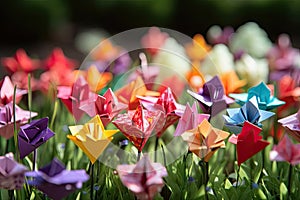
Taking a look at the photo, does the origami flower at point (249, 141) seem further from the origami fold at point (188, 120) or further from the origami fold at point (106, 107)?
the origami fold at point (106, 107)

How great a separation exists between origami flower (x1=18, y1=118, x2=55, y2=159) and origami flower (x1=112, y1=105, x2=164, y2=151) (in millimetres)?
128

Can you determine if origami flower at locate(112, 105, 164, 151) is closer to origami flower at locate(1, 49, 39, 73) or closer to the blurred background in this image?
origami flower at locate(1, 49, 39, 73)

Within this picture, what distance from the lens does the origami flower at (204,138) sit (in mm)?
1176

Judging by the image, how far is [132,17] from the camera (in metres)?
5.89

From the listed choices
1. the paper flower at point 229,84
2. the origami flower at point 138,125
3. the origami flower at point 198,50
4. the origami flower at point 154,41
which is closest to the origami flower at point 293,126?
the origami flower at point 138,125

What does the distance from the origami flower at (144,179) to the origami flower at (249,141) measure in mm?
187

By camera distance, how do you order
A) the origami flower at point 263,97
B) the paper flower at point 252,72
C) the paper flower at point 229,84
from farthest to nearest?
the paper flower at point 252,72
the paper flower at point 229,84
the origami flower at point 263,97

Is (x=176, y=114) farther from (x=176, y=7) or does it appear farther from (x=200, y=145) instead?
(x=176, y=7)

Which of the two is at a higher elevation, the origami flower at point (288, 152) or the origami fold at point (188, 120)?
the origami fold at point (188, 120)

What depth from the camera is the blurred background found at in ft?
18.4

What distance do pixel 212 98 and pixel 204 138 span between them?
0.64 ft

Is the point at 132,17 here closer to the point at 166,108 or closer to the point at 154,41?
the point at 154,41

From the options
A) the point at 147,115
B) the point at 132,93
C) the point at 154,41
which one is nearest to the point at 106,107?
the point at 147,115

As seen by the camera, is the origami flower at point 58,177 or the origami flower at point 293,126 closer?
the origami flower at point 58,177
